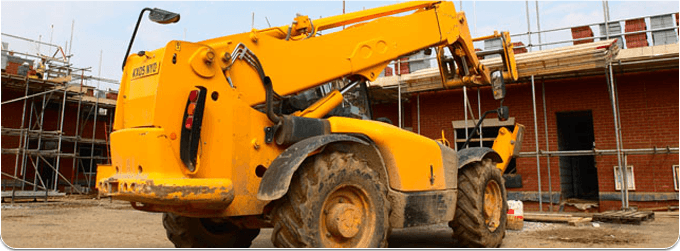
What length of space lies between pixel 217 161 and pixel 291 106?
123 cm

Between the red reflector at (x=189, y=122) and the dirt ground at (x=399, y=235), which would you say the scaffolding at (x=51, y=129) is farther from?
the red reflector at (x=189, y=122)

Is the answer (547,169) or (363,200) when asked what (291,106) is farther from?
(547,169)

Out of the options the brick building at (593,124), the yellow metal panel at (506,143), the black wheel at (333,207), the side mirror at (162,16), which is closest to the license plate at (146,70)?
the side mirror at (162,16)

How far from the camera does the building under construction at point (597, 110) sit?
11.9 metres

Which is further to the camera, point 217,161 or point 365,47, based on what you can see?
point 365,47

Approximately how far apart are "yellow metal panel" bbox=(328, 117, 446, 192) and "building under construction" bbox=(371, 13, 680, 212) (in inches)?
231

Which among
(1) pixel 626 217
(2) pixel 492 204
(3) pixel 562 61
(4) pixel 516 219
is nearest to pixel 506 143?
(4) pixel 516 219

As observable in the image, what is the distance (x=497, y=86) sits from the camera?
820 centimetres

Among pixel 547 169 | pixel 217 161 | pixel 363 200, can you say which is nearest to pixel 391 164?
pixel 363 200

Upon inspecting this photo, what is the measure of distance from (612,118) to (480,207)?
25.3ft

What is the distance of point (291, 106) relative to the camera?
17.6 ft

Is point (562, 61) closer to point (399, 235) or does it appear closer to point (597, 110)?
point (597, 110)

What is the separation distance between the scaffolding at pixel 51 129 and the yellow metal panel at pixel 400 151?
1563 cm

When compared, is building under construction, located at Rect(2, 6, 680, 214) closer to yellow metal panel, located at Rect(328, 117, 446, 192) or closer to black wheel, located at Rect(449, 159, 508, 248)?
black wheel, located at Rect(449, 159, 508, 248)
